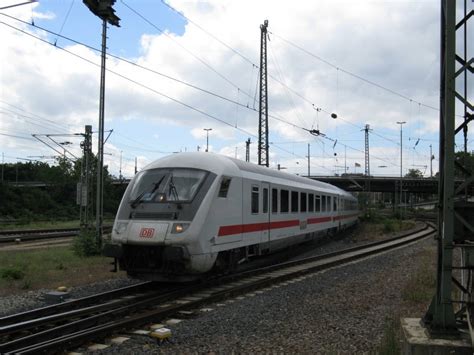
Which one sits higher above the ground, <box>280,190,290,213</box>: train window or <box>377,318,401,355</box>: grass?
<box>280,190,290,213</box>: train window

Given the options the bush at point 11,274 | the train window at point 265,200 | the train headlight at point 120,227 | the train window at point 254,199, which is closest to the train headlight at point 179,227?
the train headlight at point 120,227

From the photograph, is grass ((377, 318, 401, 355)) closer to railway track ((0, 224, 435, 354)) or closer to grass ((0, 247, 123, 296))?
railway track ((0, 224, 435, 354))

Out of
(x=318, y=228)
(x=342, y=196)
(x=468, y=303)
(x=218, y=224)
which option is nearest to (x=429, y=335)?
(x=468, y=303)

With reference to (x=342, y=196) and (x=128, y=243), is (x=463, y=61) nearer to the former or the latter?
(x=128, y=243)

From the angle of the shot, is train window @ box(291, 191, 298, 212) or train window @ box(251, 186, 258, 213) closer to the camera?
train window @ box(251, 186, 258, 213)

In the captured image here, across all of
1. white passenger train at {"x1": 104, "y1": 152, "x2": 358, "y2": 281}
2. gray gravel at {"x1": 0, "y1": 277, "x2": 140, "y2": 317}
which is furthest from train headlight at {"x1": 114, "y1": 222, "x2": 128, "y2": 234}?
gray gravel at {"x1": 0, "y1": 277, "x2": 140, "y2": 317}

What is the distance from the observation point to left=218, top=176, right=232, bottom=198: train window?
11.3m

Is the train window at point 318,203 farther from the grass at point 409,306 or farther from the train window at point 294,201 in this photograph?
the grass at point 409,306

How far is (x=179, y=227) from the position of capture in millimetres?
10117

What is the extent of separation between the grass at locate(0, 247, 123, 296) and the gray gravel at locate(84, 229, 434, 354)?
4.48m

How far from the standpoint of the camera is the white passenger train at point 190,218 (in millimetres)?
10109

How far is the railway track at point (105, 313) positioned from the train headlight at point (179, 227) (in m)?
1.25

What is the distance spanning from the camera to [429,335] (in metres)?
4.98

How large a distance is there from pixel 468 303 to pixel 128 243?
6981 mm
